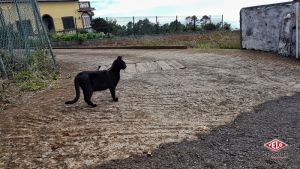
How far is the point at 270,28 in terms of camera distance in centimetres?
1134

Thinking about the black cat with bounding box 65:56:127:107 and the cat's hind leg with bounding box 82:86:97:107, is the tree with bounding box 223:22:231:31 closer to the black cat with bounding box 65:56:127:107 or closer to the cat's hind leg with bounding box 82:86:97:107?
the black cat with bounding box 65:56:127:107

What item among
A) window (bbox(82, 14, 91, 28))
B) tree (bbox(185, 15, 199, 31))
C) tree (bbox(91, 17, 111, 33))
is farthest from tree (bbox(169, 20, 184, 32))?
window (bbox(82, 14, 91, 28))

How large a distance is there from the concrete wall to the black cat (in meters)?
6.44

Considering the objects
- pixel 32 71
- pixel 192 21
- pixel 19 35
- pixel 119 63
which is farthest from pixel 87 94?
pixel 192 21

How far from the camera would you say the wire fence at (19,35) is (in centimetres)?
827

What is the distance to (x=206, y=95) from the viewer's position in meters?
6.27

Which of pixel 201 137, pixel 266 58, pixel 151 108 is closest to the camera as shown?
pixel 201 137

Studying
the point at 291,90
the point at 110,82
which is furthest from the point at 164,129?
the point at 291,90

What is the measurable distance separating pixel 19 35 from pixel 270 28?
25.7 ft

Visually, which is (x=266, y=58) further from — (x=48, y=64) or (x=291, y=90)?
(x=48, y=64)

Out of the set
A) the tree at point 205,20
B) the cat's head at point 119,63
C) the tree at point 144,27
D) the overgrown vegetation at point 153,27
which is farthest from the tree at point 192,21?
the cat's head at point 119,63

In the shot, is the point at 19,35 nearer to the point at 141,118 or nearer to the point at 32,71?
the point at 32,71

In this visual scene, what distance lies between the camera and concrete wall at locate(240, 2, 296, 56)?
10242 mm

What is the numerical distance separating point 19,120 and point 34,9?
5505 mm
